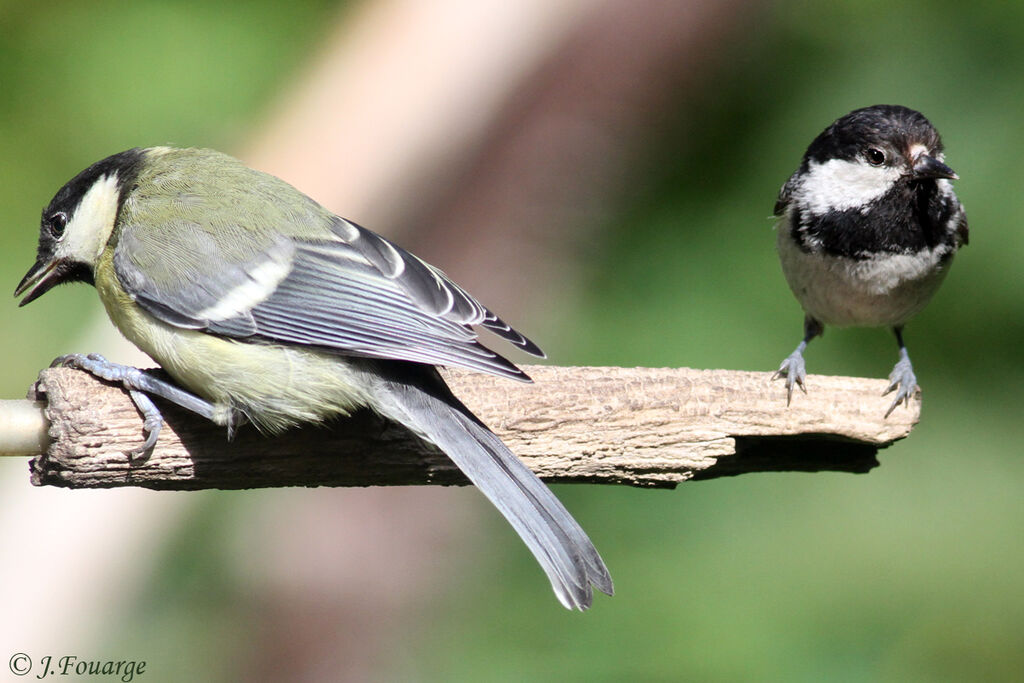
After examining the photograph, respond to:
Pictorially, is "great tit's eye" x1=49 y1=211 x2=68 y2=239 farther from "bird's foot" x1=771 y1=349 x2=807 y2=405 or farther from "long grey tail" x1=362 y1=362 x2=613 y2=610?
"bird's foot" x1=771 y1=349 x2=807 y2=405

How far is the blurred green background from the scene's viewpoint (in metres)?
3.27

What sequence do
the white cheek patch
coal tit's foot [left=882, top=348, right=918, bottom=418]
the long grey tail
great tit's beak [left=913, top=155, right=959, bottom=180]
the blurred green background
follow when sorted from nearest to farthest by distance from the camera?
the long grey tail
the white cheek patch
coal tit's foot [left=882, top=348, right=918, bottom=418]
great tit's beak [left=913, top=155, right=959, bottom=180]
the blurred green background

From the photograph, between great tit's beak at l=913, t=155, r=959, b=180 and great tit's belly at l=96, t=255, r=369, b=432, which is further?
great tit's beak at l=913, t=155, r=959, b=180

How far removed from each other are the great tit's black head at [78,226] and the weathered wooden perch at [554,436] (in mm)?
364

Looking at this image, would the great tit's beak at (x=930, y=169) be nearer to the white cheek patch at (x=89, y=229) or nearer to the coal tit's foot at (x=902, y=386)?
the coal tit's foot at (x=902, y=386)

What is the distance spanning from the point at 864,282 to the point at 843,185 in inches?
10.2

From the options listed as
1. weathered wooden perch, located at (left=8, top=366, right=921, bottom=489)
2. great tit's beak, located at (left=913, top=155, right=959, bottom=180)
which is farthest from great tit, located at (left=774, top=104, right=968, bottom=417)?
weathered wooden perch, located at (left=8, top=366, right=921, bottom=489)

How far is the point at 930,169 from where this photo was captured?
2.47 metres

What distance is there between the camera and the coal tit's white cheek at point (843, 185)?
259 centimetres

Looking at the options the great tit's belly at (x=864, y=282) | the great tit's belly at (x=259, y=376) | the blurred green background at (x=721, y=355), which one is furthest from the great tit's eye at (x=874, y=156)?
the great tit's belly at (x=259, y=376)

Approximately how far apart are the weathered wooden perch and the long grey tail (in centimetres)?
16

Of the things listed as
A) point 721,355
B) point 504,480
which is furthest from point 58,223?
point 721,355

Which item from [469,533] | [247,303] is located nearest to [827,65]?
[469,533]

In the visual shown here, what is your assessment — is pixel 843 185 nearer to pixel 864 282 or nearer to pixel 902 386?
pixel 864 282
